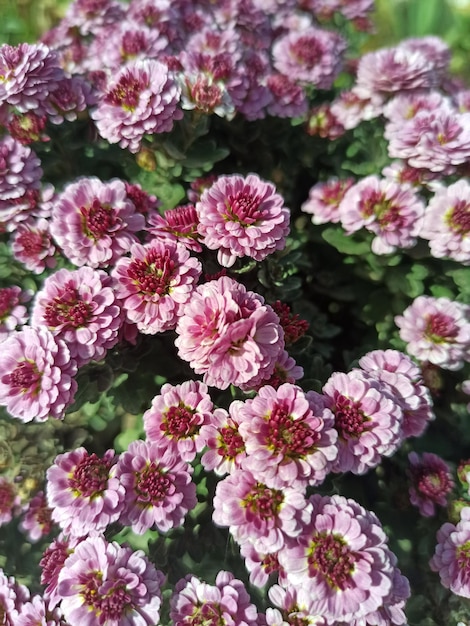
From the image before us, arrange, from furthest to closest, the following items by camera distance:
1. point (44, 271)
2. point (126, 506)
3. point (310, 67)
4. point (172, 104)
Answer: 1. point (310, 67)
2. point (44, 271)
3. point (172, 104)
4. point (126, 506)

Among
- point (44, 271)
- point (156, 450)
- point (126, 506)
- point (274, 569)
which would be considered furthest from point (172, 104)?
point (274, 569)

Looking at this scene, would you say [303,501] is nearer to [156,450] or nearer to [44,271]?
[156,450]

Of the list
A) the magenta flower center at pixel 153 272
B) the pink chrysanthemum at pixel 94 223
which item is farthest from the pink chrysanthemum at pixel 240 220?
the pink chrysanthemum at pixel 94 223

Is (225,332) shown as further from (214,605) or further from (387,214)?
(387,214)

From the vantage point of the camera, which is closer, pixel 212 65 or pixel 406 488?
pixel 406 488

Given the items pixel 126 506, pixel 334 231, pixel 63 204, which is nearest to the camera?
pixel 126 506

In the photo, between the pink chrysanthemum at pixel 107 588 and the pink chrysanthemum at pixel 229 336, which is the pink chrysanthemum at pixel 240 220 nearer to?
the pink chrysanthemum at pixel 229 336
